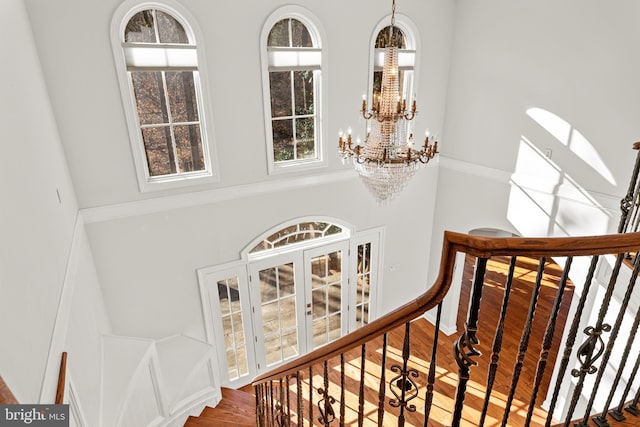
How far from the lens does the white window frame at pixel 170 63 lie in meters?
3.53

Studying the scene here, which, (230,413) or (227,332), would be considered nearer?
(230,413)

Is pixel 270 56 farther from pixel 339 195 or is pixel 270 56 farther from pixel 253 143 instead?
pixel 339 195

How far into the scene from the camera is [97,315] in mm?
3537

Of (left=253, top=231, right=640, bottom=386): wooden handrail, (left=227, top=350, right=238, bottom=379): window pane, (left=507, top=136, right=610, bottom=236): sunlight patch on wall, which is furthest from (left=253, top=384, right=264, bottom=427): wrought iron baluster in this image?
(left=507, top=136, right=610, bottom=236): sunlight patch on wall

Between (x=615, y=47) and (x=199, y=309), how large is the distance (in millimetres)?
5451

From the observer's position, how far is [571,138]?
166 inches

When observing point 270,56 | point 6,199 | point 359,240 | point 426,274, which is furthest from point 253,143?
point 426,274

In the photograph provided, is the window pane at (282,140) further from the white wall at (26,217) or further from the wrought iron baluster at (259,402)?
the wrought iron baluster at (259,402)

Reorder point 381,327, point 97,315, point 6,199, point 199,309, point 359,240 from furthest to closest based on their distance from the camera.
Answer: point 359,240 → point 199,309 → point 97,315 → point 6,199 → point 381,327

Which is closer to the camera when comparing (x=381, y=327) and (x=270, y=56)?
(x=381, y=327)

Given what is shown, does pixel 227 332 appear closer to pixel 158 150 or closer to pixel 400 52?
pixel 158 150

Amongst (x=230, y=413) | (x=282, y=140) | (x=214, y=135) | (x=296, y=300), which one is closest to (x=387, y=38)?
(x=282, y=140)

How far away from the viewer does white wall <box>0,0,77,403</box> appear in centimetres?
158

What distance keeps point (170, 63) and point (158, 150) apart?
37.0 inches
